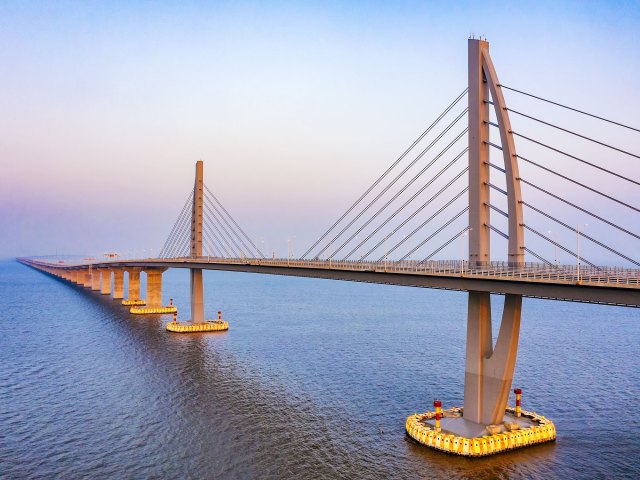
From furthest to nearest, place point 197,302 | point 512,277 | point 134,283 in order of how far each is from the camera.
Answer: point 134,283, point 197,302, point 512,277

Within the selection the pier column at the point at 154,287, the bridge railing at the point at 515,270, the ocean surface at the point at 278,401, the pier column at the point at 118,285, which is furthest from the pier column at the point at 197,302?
the pier column at the point at 118,285

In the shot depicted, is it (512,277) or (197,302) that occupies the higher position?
(512,277)

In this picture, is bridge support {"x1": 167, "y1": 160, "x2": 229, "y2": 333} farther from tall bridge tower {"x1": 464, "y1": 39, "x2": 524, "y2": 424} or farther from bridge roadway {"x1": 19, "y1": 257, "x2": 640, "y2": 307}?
tall bridge tower {"x1": 464, "y1": 39, "x2": 524, "y2": 424}

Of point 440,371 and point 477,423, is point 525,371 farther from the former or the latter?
point 477,423

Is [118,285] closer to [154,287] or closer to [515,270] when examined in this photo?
[154,287]

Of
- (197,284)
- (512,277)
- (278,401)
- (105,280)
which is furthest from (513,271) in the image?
Answer: (105,280)

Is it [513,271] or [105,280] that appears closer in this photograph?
[513,271]
